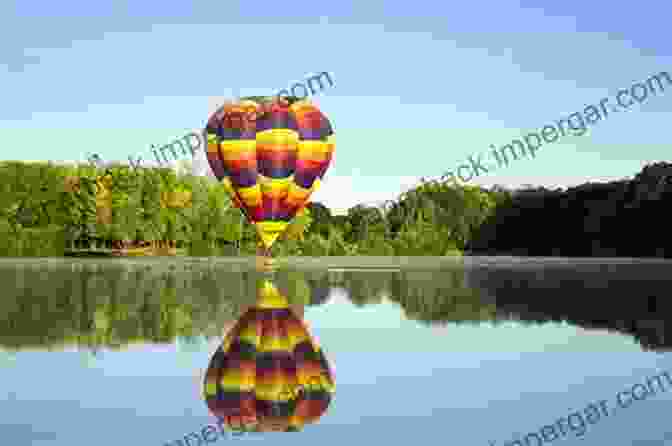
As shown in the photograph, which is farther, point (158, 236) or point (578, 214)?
point (578, 214)

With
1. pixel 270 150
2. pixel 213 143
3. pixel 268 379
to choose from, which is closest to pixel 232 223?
pixel 213 143

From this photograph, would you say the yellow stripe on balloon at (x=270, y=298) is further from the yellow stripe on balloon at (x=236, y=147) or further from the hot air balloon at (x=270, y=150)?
the yellow stripe on balloon at (x=236, y=147)

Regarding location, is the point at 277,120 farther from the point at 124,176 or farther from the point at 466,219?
the point at 466,219

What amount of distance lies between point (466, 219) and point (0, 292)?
46.5 meters

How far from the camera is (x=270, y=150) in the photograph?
97.0 feet

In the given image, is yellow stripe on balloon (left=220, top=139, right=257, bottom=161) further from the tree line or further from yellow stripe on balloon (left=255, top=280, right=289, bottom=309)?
the tree line

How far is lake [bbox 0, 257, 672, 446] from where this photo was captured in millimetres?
6609

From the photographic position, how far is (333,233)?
5453cm

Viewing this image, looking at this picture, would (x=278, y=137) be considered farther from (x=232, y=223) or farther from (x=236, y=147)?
(x=232, y=223)

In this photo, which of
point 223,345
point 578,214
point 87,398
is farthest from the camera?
point 578,214

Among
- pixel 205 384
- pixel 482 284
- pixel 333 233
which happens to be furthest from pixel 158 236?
pixel 205 384

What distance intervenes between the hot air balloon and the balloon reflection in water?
1654 centimetres

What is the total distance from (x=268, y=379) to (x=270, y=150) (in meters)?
21.3

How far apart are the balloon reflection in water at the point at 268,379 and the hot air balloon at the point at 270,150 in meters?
16.5
